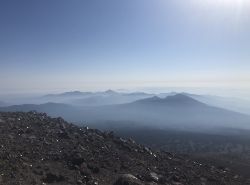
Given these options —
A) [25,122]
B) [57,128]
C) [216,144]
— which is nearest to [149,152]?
[57,128]

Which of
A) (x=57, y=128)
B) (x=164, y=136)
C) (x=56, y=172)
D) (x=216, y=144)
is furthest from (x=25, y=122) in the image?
(x=164, y=136)

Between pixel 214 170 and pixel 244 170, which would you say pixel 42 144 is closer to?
pixel 214 170

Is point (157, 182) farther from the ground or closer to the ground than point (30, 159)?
closer to the ground

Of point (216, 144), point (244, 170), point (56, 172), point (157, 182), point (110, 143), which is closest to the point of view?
point (56, 172)

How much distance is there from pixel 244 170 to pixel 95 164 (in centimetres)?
1945

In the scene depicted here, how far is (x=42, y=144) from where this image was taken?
2997 centimetres

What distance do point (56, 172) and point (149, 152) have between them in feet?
40.9

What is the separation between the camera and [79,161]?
27.4 m

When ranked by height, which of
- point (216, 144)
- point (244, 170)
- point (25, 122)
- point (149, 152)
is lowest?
point (216, 144)

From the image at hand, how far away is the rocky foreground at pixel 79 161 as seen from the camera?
24.3 metres

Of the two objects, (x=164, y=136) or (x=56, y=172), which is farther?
(x=164, y=136)

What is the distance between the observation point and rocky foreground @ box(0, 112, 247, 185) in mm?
24312

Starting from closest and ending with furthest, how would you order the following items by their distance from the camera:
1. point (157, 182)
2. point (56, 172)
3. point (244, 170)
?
point (56, 172), point (157, 182), point (244, 170)

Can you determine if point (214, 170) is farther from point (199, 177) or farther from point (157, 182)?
point (157, 182)
